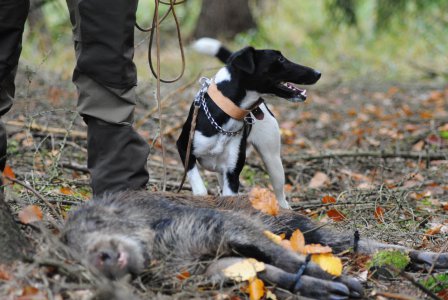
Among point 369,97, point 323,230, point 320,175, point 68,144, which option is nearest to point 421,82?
point 369,97

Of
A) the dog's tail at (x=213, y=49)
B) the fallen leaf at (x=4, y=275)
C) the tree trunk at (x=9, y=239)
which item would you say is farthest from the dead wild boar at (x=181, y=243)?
the dog's tail at (x=213, y=49)

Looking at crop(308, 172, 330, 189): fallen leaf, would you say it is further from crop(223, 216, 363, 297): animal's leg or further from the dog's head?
crop(223, 216, 363, 297): animal's leg

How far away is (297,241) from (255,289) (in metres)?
0.58

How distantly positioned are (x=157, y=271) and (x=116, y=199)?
61cm

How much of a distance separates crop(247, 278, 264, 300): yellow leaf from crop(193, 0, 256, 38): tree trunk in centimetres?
1253

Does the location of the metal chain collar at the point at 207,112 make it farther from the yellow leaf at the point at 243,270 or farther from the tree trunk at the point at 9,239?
the tree trunk at the point at 9,239

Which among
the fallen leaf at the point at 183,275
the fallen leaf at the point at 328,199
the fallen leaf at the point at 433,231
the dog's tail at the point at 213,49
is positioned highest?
the dog's tail at the point at 213,49

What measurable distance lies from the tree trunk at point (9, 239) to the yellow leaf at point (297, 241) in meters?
1.41

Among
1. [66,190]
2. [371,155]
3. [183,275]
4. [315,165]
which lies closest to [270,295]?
[183,275]

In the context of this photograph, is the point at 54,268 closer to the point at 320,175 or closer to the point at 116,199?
the point at 116,199

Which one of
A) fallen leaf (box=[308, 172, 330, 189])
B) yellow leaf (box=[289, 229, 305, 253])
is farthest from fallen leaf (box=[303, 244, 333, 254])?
fallen leaf (box=[308, 172, 330, 189])

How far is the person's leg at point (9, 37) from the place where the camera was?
163 inches

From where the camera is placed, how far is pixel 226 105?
4.78 metres

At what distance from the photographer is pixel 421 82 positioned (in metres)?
Result: 12.3
